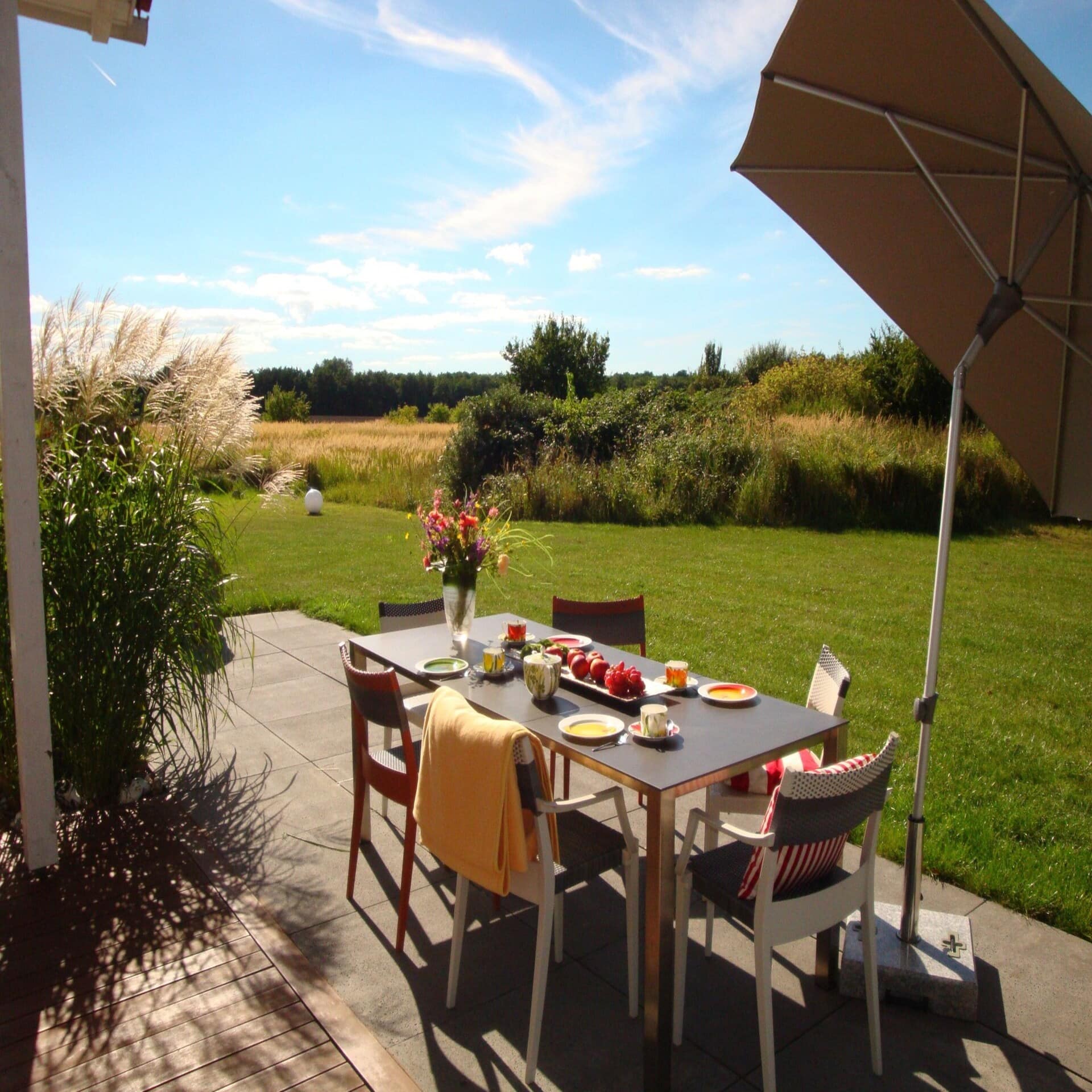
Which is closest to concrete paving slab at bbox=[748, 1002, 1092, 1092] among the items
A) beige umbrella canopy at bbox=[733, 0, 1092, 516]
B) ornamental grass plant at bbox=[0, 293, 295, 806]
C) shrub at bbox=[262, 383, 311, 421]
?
beige umbrella canopy at bbox=[733, 0, 1092, 516]

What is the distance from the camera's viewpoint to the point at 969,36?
1.82 meters

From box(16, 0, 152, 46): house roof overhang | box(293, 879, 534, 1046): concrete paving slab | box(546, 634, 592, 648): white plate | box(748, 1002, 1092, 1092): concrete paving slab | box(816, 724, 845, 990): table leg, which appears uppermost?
box(16, 0, 152, 46): house roof overhang

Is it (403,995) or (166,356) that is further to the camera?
(166,356)

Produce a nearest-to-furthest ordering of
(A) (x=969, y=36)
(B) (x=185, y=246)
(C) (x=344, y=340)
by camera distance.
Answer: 1. (A) (x=969, y=36)
2. (B) (x=185, y=246)
3. (C) (x=344, y=340)

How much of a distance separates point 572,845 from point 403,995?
0.65 meters

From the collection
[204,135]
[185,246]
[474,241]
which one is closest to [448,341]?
[474,241]

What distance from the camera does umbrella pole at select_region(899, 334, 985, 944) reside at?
2100 millimetres

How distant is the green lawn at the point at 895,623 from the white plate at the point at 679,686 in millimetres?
1068

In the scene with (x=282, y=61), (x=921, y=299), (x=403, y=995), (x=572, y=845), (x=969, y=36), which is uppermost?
(x=282, y=61)

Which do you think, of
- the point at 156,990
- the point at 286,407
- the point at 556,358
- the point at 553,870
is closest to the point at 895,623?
the point at 553,870

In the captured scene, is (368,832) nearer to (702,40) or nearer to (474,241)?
(702,40)

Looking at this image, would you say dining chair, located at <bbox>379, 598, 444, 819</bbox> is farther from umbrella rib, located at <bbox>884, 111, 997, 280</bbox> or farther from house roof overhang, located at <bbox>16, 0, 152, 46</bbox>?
house roof overhang, located at <bbox>16, 0, 152, 46</bbox>

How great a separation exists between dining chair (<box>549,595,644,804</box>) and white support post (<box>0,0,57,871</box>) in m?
2.01

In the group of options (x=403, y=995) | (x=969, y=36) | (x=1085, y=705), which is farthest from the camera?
(x=1085, y=705)
